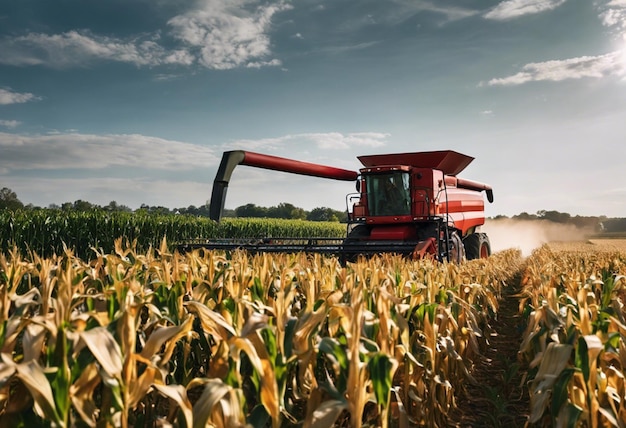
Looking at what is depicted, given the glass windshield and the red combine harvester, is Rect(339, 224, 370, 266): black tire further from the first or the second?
the glass windshield

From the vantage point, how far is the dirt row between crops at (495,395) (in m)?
3.97

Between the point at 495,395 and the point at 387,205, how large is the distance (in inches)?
316

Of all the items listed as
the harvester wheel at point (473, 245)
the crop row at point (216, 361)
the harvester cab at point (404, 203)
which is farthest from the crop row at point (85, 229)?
the crop row at point (216, 361)

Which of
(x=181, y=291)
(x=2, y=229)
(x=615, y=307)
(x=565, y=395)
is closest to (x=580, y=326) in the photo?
(x=565, y=395)

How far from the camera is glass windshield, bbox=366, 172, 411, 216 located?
39.2 ft

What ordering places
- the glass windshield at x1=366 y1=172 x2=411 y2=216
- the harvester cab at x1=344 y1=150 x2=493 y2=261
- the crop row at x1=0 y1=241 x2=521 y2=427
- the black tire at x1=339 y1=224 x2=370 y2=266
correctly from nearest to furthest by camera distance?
the crop row at x1=0 y1=241 x2=521 y2=427, the black tire at x1=339 y1=224 x2=370 y2=266, the harvester cab at x1=344 y1=150 x2=493 y2=261, the glass windshield at x1=366 y1=172 x2=411 y2=216

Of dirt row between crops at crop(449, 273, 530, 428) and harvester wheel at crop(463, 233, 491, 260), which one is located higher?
harvester wheel at crop(463, 233, 491, 260)

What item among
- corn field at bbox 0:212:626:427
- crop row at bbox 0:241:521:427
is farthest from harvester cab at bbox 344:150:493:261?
crop row at bbox 0:241:521:427

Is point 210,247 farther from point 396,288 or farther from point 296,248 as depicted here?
point 396,288

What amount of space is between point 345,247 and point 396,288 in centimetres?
573

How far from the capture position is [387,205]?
12.1 metres

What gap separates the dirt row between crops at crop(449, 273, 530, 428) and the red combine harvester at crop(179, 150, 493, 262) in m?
4.15

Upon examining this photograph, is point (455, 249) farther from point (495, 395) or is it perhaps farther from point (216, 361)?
point (216, 361)

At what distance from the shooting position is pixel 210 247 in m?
11.3
